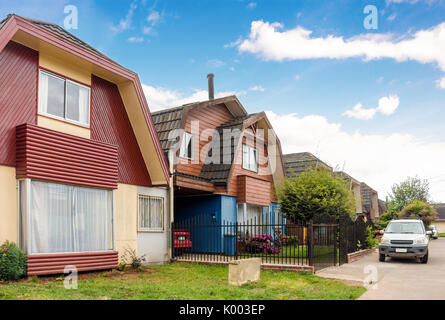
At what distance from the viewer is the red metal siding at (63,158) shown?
10461 mm

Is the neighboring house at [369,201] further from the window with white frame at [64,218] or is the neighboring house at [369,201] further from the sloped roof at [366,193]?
the window with white frame at [64,218]

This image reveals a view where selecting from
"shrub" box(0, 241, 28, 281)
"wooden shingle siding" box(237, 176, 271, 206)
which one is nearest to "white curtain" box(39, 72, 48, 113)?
"shrub" box(0, 241, 28, 281)

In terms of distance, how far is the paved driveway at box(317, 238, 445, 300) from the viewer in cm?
910

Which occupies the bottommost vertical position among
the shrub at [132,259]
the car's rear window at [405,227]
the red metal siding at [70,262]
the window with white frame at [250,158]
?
the shrub at [132,259]

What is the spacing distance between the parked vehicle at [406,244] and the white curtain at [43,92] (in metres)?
13.2

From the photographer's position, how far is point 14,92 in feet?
35.0

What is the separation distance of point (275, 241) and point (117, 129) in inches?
315

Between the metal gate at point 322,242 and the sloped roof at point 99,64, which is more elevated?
the sloped roof at point 99,64

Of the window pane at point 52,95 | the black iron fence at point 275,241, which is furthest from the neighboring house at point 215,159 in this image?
the window pane at point 52,95

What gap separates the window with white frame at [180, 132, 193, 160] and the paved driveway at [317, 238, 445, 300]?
25.5 feet

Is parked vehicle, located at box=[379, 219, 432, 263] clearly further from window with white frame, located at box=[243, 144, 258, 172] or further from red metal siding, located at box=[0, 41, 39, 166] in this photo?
red metal siding, located at box=[0, 41, 39, 166]

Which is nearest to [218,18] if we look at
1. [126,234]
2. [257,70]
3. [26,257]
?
[257,70]
